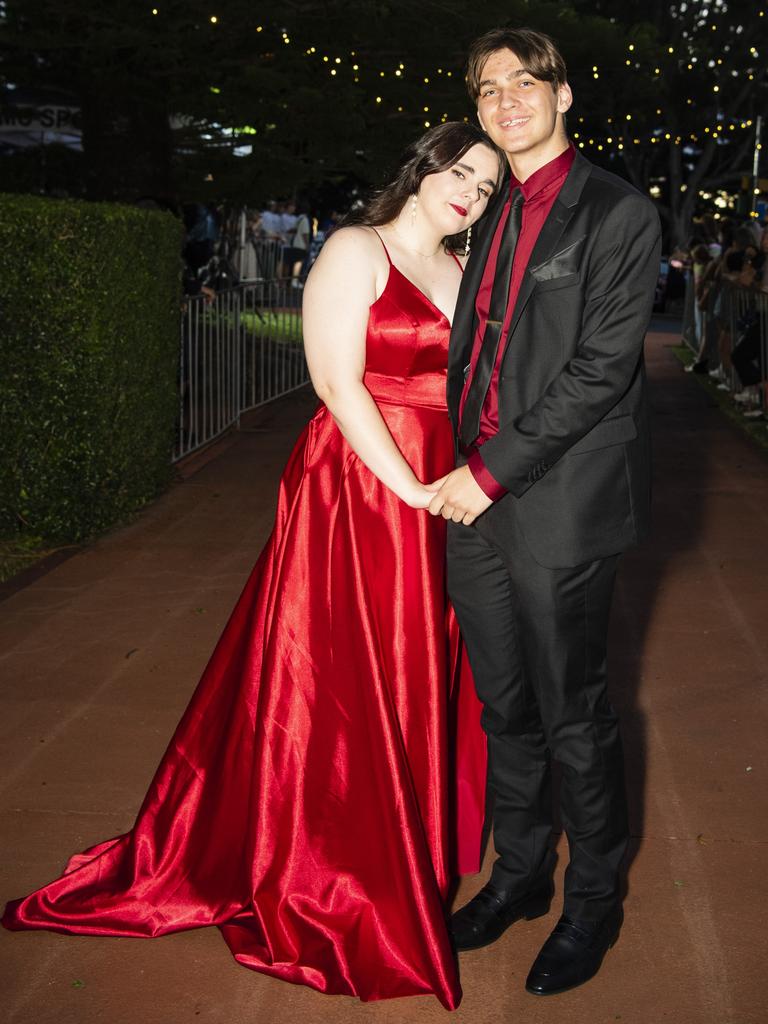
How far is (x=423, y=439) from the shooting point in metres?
3.38

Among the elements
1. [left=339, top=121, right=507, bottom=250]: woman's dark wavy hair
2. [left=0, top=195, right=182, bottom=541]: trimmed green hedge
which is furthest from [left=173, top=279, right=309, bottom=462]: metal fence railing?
[left=339, top=121, right=507, bottom=250]: woman's dark wavy hair

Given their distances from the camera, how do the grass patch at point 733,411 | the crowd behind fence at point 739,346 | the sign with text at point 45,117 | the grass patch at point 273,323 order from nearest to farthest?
1. the grass patch at point 733,411
2. the crowd behind fence at point 739,346
3. the grass patch at point 273,323
4. the sign with text at point 45,117

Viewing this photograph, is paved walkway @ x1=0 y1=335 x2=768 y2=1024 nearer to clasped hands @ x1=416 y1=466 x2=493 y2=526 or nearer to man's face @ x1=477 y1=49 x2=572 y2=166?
clasped hands @ x1=416 y1=466 x2=493 y2=526

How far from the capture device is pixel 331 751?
3.36 m

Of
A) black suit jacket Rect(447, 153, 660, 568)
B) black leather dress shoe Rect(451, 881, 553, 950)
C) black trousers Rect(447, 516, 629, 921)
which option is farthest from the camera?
black leather dress shoe Rect(451, 881, 553, 950)

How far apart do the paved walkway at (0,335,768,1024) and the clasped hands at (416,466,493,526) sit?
3.86 ft

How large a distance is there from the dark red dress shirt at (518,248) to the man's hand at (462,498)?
18mm

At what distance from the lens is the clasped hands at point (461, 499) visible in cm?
298

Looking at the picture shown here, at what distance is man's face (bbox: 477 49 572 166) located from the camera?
2949 millimetres

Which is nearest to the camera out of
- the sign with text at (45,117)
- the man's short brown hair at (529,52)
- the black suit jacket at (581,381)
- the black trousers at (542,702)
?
the black suit jacket at (581,381)

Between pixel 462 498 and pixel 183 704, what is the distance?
2348 millimetres

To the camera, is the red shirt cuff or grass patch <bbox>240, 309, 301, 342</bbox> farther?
grass patch <bbox>240, 309, 301, 342</bbox>

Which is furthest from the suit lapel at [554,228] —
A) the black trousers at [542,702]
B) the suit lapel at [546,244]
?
the black trousers at [542,702]

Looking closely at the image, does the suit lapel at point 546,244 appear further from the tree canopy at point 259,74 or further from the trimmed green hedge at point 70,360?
the tree canopy at point 259,74
